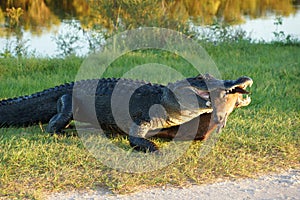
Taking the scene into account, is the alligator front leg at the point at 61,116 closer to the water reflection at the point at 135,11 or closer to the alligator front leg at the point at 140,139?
the alligator front leg at the point at 140,139

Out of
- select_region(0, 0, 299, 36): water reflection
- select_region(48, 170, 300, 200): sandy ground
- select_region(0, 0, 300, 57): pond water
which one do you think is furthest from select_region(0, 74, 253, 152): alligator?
select_region(0, 0, 299, 36): water reflection

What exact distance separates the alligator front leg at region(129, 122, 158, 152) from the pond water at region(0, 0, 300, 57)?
5002mm

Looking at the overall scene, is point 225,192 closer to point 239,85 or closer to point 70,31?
point 239,85

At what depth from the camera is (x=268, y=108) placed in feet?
17.9

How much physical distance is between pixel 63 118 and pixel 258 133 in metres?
1.77

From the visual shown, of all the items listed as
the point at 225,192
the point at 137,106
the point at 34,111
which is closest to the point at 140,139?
the point at 137,106

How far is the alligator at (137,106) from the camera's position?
13.5 ft

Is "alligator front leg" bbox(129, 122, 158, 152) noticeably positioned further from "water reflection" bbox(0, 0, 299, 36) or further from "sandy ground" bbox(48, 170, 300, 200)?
"water reflection" bbox(0, 0, 299, 36)

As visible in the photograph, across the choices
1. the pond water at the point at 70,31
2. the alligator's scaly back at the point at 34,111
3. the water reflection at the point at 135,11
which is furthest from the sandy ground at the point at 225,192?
the water reflection at the point at 135,11

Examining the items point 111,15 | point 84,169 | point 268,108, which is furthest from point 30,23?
point 84,169

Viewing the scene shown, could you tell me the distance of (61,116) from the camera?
4.56 m

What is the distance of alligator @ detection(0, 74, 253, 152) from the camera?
4.12 metres

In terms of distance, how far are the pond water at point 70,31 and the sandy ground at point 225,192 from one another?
5.95 meters

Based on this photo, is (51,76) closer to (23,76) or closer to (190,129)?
(23,76)
